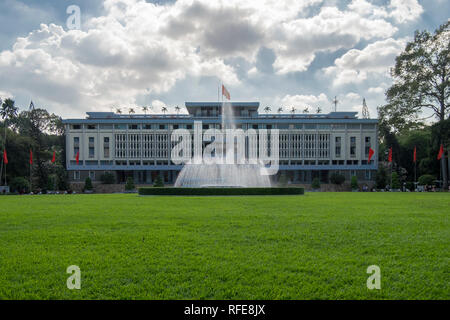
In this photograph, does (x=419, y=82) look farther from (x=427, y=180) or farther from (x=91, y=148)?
(x=91, y=148)

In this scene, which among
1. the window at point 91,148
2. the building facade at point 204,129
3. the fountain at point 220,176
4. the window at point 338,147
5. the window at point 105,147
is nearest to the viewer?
the fountain at point 220,176

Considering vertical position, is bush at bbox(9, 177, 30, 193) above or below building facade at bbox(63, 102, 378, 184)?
below

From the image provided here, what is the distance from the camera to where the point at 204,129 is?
68.0 meters

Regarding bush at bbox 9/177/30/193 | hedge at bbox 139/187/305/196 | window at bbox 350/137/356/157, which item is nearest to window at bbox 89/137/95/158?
bush at bbox 9/177/30/193

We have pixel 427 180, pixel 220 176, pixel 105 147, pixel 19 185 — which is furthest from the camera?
pixel 105 147

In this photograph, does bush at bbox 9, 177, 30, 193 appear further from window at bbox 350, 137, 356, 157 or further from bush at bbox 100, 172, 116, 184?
window at bbox 350, 137, 356, 157

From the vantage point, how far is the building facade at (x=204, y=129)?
6662cm

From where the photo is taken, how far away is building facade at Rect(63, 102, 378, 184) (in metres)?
66.6

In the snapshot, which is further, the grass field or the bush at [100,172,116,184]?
the bush at [100,172,116,184]

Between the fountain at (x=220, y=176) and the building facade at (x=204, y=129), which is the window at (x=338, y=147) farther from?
the fountain at (x=220, y=176)

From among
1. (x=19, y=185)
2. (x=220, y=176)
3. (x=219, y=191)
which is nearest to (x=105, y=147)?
(x=19, y=185)

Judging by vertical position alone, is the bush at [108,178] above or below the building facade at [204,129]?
below

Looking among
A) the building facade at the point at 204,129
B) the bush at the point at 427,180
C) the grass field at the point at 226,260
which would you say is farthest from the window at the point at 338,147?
the grass field at the point at 226,260
